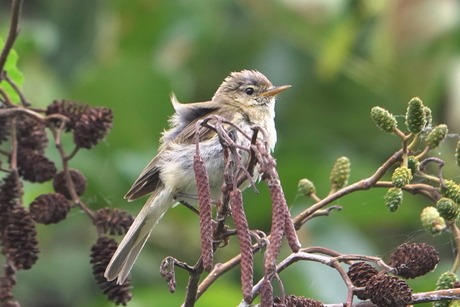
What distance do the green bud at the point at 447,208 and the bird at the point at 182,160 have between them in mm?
1164

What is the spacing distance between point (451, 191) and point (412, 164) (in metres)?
0.14

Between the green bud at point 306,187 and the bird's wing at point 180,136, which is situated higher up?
the green bud at point 306,187

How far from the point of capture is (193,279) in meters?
2.08

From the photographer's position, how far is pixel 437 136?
2.22 m

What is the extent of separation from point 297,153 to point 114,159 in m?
1.25

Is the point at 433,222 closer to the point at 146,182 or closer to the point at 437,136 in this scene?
the point at 437,136

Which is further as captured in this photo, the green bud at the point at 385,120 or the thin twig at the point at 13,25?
the thin twig at the point at 13,25

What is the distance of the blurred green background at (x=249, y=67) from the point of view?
4.87 metres

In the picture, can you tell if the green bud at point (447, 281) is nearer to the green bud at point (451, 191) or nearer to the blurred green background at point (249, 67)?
the green bud at point (451, 191)

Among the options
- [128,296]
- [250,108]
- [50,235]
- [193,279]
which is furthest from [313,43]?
[193,279]

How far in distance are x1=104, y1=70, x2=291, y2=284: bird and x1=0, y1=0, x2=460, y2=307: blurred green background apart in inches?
27.9

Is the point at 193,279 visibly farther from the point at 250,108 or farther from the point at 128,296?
the point at 250,108

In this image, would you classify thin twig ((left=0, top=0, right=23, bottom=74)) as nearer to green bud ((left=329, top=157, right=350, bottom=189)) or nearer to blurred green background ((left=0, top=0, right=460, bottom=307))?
green bud ((left=329, top=157, right=350, bottom=189))

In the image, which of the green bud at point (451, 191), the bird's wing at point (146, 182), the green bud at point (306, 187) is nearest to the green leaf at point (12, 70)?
the bird's wing at point (146, 182)
